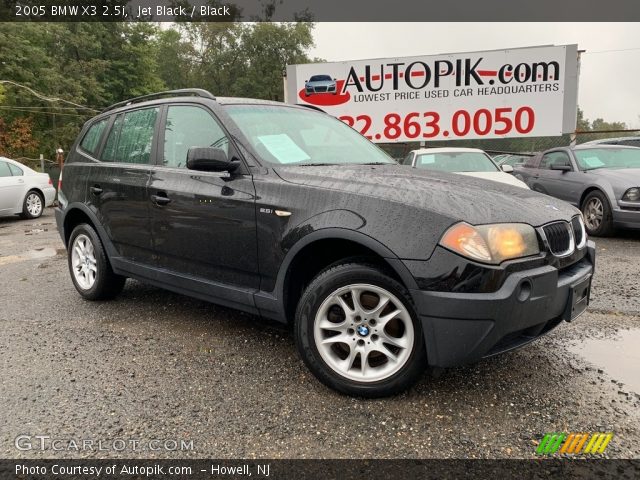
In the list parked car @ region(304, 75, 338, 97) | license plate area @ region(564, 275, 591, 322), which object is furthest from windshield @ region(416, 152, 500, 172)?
parked car @ region(304, 75, 338, 97)

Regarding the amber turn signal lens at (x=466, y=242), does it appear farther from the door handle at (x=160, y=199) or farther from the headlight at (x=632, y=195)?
the headlight at (x=632, y=195)

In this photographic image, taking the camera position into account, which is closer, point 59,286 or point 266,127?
point 266,127

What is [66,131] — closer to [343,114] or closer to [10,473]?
[343,114]

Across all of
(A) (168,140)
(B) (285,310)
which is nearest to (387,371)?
(B) (285,310)

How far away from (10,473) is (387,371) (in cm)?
174

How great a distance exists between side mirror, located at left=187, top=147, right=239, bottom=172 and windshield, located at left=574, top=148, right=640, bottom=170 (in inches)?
272

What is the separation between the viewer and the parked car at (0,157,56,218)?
33.2 feet

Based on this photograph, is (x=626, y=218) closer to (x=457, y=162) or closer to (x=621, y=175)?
(x=621, y=175)

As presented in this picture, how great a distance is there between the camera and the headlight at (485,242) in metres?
2.25

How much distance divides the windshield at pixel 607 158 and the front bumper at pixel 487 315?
6476mm

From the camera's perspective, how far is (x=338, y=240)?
2.63 metres

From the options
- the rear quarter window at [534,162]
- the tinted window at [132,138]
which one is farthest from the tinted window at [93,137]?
the rear quarter window at [534,162]

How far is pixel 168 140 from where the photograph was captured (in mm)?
3613

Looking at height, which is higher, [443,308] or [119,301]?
[443,308]
